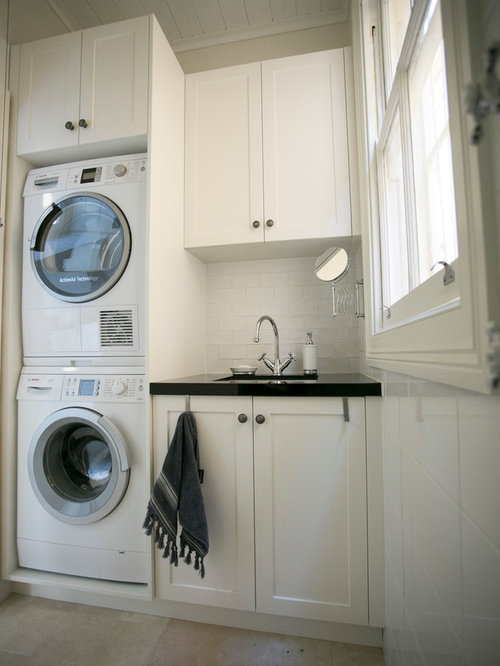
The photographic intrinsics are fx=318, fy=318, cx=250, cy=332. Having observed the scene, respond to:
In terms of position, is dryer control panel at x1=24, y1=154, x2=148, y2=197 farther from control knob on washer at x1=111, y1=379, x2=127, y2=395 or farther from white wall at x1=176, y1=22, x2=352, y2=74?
Answer: white wall at x1=176, y1=22, x2=352, y2=74

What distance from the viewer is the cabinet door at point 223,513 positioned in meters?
1.22

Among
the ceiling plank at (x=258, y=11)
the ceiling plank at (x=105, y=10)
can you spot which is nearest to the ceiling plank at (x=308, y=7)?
the ceiling plank at (x=258, y=11)

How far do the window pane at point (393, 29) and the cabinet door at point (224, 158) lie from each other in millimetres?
Result: 671

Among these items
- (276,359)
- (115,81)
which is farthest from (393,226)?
(115,81)

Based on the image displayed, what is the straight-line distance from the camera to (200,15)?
1.88m

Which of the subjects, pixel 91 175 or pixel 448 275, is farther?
pixel 91 175

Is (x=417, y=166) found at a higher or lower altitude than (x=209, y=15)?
lower

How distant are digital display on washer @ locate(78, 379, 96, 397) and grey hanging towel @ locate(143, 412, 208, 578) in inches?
17.3

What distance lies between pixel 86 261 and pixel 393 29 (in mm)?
1470

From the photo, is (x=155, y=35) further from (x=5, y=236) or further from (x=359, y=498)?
(x=359, y=498)

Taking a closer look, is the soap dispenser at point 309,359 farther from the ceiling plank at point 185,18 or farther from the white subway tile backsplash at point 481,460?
the ceiling plank at point 185,18

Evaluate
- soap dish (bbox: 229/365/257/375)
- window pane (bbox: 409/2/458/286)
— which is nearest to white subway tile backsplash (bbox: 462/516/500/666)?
window pane (bbox: 409/2/458/286)

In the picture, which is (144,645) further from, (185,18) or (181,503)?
(185,18)

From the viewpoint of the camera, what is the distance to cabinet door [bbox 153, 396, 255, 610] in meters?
1.22
